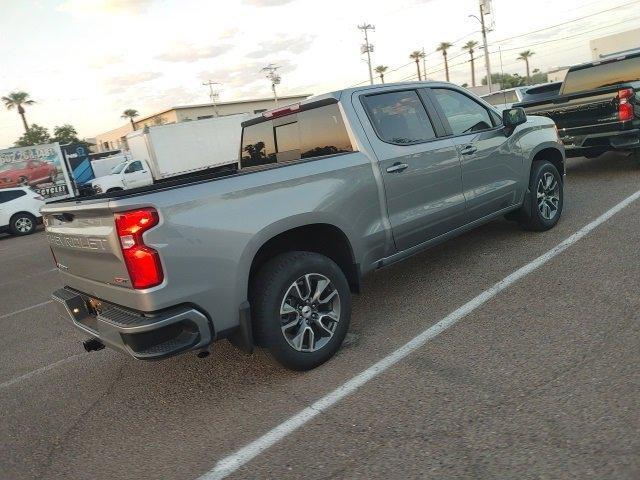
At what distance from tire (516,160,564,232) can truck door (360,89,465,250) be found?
53.7 inches

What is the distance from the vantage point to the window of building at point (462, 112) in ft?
15.3

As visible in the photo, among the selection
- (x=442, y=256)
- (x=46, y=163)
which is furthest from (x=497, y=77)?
(x=442, y=256)

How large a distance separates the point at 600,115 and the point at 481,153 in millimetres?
3953

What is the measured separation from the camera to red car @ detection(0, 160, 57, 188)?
20.2 metres

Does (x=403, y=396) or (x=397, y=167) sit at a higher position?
(x=397, y=167)

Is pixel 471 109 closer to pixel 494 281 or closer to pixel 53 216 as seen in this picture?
pixel 494 281

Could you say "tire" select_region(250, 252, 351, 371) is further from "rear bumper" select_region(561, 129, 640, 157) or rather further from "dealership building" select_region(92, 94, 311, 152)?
"dealership building" select_region(92, 94, 311, 152)

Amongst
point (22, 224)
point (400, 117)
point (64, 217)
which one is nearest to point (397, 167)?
point (400, 117)

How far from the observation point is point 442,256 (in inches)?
217

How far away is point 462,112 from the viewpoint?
484cm

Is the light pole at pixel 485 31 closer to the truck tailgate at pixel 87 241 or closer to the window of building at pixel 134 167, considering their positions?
the window of building at pixel 134 167

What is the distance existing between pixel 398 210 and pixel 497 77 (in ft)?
431

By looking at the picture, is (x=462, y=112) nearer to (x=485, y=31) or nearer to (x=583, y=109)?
(x=583, y=109)

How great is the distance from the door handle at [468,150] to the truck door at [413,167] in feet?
0.48
